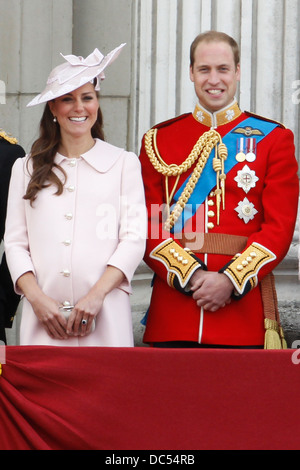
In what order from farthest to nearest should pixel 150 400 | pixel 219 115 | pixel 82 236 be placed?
pixel 219 115
pixel 82 236
pixel 150 400

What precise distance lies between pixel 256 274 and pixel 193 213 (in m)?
0.33

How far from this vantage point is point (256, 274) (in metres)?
4.04

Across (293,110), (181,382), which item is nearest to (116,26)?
(293,110)

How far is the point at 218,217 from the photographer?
13.6 ft

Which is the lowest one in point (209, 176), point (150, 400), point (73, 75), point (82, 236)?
point (150, 400)

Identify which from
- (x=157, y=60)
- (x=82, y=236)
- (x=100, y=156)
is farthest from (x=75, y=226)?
(x=157, y=60)

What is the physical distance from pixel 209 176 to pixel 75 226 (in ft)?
1.78

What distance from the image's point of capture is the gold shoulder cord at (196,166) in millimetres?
4180

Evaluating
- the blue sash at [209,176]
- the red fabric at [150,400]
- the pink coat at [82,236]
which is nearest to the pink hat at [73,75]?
the pink coat at [82,236]

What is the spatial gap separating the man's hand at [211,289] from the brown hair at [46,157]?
0.54 m

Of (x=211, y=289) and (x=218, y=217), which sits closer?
(x=211, y=289)

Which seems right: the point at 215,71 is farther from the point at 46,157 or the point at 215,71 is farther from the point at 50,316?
the point at 50,316
